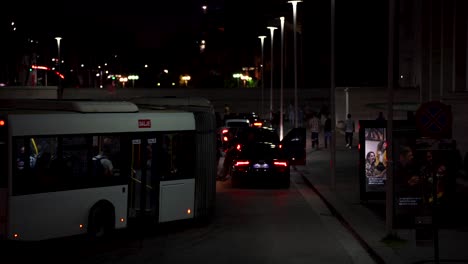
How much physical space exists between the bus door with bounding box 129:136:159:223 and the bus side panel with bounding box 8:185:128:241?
403mm

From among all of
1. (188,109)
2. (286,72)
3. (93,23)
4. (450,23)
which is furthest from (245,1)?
(188,109)

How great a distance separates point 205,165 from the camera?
64.2 ft

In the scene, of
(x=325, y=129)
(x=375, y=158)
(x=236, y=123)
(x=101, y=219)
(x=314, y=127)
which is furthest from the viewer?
(x=236, y=123)

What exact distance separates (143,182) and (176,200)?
98 cm

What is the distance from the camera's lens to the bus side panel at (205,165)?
63.6ft

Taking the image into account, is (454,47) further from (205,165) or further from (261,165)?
(205,165)

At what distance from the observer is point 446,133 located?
13.9 metres

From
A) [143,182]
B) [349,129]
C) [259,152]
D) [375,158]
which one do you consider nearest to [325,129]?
[349,129]

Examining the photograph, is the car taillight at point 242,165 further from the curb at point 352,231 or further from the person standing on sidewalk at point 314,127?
the person standing on sidewalk at point 314,127

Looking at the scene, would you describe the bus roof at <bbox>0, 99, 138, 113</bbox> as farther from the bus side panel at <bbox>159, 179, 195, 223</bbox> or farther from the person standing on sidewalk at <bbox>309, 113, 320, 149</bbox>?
the person standing on sidewalk at <bbox>309, 113, 320, 149</bbox>

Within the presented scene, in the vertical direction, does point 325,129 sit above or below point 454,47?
below

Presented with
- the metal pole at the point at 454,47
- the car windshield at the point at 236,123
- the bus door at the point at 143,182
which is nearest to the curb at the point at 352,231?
A: the bus door at the point at 143,182

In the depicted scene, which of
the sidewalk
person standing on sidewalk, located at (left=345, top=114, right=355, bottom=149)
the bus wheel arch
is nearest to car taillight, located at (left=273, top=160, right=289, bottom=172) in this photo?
the sidewalk

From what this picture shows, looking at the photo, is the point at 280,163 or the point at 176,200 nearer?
the point at 176,200
